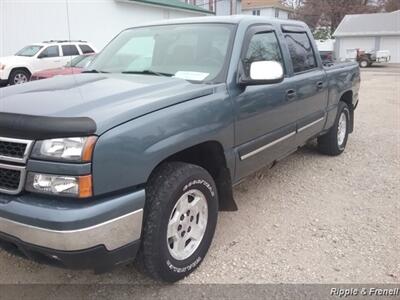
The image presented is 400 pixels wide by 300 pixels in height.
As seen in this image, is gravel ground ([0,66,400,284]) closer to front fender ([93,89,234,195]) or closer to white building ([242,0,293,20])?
front fender ([93,89,234,195])

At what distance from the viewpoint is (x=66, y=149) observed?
2.36 metres

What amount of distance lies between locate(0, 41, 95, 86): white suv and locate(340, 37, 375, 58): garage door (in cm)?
3068

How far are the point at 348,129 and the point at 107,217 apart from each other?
5.03m

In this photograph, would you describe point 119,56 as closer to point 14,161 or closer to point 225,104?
point 225,104

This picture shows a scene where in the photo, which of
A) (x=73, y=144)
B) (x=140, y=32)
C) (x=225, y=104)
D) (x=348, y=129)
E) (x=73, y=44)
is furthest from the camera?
(x=73, y=44)

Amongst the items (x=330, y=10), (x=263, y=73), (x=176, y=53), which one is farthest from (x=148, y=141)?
(x=330, y=10)

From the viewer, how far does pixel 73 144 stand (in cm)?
236

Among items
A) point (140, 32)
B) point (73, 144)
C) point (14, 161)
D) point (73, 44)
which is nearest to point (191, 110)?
point (73, 144)

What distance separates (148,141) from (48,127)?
0.58 m

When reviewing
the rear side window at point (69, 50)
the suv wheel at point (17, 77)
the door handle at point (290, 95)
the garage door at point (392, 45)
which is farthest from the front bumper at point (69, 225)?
the garage door at point (392, 45)

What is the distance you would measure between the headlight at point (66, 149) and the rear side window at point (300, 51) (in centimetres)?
287

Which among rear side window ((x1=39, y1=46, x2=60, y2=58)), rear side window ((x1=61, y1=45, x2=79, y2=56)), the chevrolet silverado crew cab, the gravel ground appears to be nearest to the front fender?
the chevrolet silverado crew cab

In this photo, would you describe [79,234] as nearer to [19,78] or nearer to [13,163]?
[13,163]

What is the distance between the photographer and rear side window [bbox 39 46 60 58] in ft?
52.2
